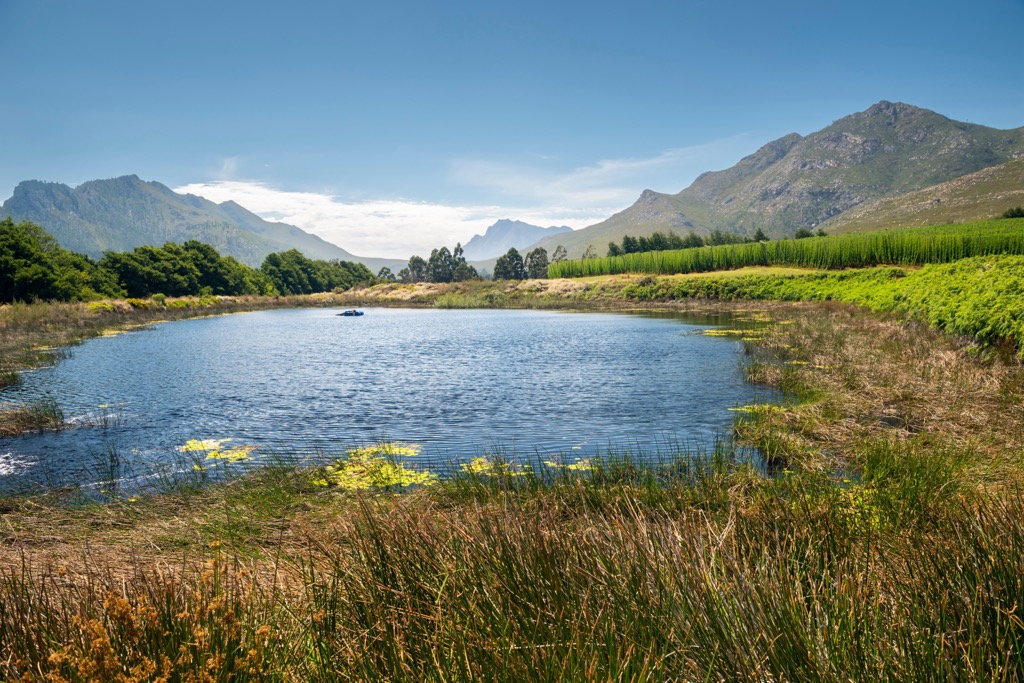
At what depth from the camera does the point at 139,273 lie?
72.5 meters

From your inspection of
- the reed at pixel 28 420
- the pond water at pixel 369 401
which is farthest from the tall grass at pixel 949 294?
the reed at pixel 28 420

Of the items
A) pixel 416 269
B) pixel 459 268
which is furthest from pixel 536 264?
pixel 416 269

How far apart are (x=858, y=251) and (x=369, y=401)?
78051mm

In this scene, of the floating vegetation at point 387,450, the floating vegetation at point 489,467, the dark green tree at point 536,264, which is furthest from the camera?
the dark green tree at point 536,264

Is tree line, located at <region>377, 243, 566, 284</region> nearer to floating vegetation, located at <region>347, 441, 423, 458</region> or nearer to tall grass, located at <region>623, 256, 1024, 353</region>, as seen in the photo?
tall grass, located at <region>623, 256, 1024, 353</region>

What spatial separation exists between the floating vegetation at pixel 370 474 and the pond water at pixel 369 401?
0.71 metres

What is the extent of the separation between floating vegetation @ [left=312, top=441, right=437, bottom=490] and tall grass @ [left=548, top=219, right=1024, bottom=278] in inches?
2789

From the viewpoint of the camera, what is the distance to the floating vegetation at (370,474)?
833 cm

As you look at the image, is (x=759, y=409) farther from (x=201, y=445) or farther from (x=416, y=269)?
(x=416, y=269)

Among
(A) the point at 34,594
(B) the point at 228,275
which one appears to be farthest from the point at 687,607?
(B) the point at 228,275

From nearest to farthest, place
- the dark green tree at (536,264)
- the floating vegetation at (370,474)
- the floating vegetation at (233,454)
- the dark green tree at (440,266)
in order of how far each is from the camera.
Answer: the floating vegetation at (370,474) → the floating vegetation at (233,454) → the dark green tree at (536,264) → the dark green tree at (440,266)

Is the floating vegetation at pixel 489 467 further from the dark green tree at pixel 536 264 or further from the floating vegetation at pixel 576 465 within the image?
the dark green tree at pixel 536 264

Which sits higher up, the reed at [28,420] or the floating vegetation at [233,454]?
the reed at [28,420]

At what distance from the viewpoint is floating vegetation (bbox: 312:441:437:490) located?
8328 mm
